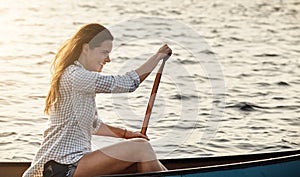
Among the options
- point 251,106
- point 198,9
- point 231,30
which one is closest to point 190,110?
point 251,106

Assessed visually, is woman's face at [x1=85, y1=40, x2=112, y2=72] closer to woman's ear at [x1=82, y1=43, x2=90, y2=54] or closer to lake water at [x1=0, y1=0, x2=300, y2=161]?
woman's ear at [x1=82, y1=43, x2=90, y2=54]

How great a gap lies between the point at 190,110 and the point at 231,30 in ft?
18.0

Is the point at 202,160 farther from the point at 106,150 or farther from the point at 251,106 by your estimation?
the point at 251,106

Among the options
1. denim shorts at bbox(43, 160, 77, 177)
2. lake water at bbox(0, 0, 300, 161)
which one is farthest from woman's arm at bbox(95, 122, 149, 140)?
lake water at bbox(0, 0, 300, 161)

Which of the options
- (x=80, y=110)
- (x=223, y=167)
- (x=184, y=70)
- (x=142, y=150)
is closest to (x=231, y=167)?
(x=223, y=167)

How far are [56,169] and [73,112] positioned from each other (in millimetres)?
310

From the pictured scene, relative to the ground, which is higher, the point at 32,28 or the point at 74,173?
the point at 74,173

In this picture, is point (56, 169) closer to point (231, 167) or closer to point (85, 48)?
point (85, 48)

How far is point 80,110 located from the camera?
4.90 metres

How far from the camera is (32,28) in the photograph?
14727mm

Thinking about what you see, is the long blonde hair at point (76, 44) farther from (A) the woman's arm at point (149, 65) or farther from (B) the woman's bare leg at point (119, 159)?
(B) the woman's bare leg at point (119, 159)

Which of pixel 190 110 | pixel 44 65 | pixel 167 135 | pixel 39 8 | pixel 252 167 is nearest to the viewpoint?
pixel 252 167

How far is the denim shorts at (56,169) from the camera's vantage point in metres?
4.91

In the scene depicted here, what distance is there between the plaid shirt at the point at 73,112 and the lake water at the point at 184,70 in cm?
283
